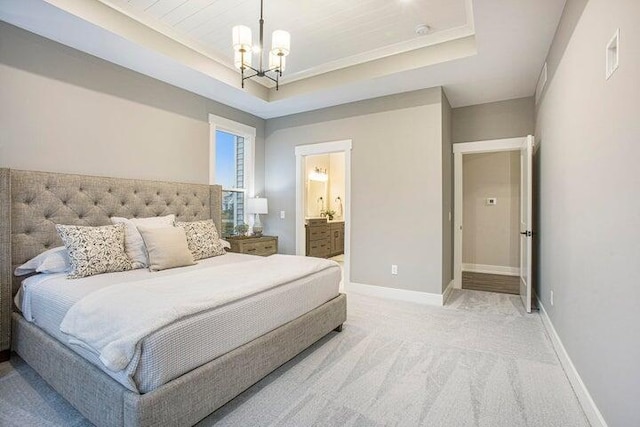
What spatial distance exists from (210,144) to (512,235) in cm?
517

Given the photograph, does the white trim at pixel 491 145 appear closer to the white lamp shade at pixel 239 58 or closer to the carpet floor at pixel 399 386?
the carpet floor at pixel 399 386

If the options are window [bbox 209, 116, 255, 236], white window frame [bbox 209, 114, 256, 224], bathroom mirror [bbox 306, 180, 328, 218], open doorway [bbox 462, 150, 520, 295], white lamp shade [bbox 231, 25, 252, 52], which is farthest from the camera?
bathroom mirror [bbox 306, 180, 328, 218]

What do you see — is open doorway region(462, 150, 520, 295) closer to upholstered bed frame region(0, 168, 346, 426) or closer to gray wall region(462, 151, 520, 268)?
gray wall region(462, 151, 520, 268)

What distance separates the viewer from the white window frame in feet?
13.8

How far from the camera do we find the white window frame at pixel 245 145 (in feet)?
13.8

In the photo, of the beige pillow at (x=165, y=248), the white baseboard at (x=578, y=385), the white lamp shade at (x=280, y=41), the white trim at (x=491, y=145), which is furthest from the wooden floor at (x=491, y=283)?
the white lamp shade at (x=280, y=41)

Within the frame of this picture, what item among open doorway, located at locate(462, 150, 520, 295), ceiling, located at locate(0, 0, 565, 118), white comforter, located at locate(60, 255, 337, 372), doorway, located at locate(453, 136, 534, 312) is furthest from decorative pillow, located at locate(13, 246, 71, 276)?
open doorway, located at locate(462, 150, 520, 295)

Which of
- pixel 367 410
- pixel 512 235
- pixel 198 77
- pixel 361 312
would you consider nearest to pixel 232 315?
pixel 367 410

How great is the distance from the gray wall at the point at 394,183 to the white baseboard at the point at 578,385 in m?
1.30

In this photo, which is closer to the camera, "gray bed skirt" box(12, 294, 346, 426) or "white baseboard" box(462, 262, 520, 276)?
"gray bed skirt" box(12, 294, 346, 426)

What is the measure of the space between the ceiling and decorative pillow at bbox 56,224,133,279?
166cm

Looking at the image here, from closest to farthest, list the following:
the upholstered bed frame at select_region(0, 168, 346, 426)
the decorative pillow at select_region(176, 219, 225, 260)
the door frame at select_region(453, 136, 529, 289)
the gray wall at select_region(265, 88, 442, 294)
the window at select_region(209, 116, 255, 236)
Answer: the upholstered bed frame at select_region(0, 168, 346, 426)
the decorative pillow at select_region(176, 219, 225, 260)
the gray wall at select_region(265, 88, 442, 294)
the window at select_region(209, 116, 255, 236)
the door frame at select_region(453, 136, 529, 289)

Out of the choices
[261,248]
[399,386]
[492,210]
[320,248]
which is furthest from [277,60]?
[492,210]

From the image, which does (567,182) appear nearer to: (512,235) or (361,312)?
(361,312)
